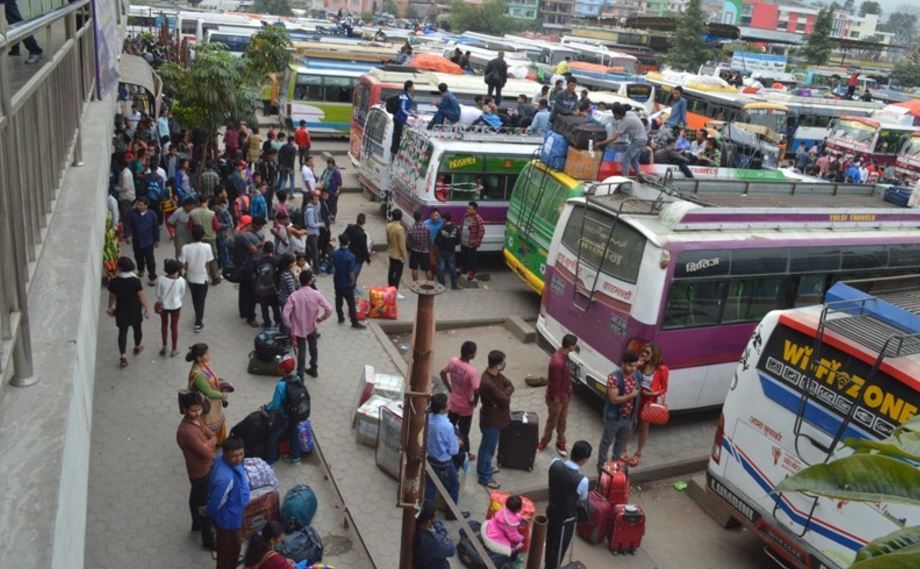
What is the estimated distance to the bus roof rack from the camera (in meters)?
14.3

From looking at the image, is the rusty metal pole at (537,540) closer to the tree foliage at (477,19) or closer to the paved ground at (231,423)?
the paved ground at (231,423)

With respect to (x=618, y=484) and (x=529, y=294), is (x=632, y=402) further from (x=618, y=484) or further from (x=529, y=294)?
(x=529, y=294)

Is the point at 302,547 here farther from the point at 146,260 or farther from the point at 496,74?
the point at 496,74

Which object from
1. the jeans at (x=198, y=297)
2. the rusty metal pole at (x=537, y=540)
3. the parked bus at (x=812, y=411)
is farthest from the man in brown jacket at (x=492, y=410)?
the jeans at (x=198, y=297)

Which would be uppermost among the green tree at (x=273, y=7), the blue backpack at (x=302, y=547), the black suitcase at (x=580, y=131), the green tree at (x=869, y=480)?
the green tree at (x=273, y=7)

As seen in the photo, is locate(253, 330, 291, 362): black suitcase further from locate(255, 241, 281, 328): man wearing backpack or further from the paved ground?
locate(255, 241, 281, 328): man wearing backpack

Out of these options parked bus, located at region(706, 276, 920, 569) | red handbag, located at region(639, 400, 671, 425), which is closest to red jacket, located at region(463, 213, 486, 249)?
red handbag, located at region(639, 400, 671, 425)

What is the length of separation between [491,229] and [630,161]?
3.11 m

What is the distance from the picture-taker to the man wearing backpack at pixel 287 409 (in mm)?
7598

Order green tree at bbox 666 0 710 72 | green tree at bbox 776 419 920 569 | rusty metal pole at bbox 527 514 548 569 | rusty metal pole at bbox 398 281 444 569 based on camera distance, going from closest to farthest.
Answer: green tree at bbox 776 419 920 569 < rusty metal pole at bbox 398 281 444 569 < rusty metal pole at bbox 527 514 548 569 < green tree at bbox 666 0 710 72

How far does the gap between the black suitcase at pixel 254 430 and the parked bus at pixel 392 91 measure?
11.7 meters

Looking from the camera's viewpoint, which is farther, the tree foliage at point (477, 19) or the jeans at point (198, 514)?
the tree foliage at point (477, 19)

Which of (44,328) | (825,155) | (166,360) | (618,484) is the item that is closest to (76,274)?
(44,328)

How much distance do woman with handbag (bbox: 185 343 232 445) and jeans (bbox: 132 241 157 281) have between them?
15.9ft
